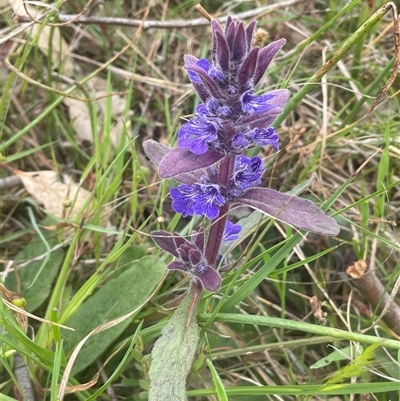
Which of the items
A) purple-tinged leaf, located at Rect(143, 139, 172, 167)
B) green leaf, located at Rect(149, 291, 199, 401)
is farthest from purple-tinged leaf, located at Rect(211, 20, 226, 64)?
green leaf, located at Rect(149, 291, 199, 401)

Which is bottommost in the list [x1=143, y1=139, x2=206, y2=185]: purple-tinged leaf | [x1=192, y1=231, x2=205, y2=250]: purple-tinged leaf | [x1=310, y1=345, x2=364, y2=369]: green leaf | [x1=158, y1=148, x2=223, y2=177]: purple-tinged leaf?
[x1=310, y1=345, x2=364, y2=369]: green leaf

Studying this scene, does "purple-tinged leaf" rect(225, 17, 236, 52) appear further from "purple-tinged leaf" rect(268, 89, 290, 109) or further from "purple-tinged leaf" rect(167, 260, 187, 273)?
"purple-tinged leaf" rect(167, 260, 187, 273)

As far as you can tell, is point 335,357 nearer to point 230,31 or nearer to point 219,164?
point 219,164

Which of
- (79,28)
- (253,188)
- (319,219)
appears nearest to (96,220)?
(253,188)

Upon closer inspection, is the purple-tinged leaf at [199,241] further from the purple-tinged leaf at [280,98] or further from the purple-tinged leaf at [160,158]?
the purple-tinged leaf at [280,98]

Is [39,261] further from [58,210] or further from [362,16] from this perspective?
[362,16]

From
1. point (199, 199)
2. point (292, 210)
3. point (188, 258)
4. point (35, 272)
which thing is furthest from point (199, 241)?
point (35, 272)

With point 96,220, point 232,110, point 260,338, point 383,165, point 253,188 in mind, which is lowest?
point 260,338
